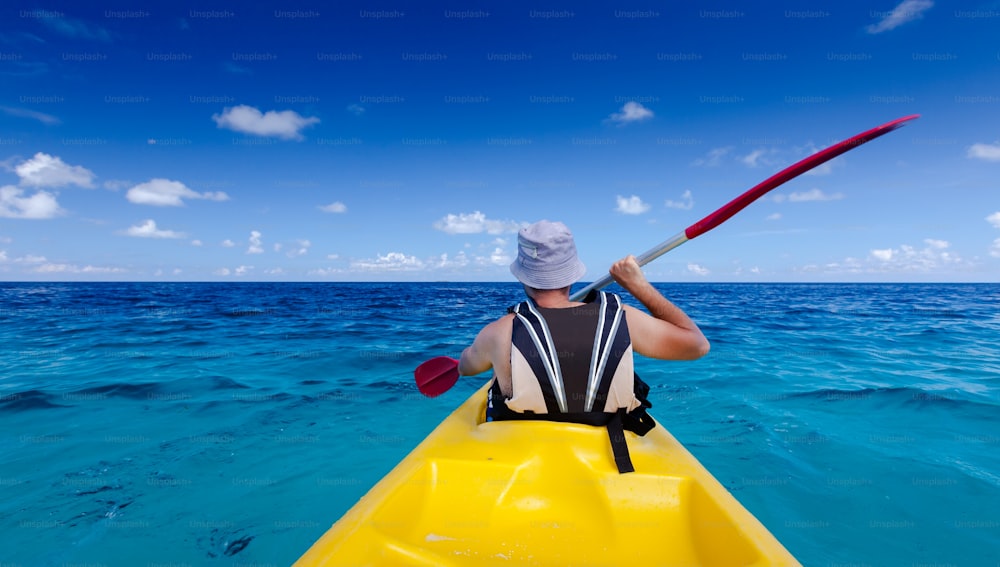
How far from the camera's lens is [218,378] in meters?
8.08

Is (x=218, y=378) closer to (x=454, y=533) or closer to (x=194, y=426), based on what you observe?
(x=194, y=426)

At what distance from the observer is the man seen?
2176 millimetres

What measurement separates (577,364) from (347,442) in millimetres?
4340

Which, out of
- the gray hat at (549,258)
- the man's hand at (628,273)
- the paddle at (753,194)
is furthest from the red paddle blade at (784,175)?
the gray hat at (549,258)

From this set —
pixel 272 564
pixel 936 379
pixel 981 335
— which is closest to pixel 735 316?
pixel 981 335

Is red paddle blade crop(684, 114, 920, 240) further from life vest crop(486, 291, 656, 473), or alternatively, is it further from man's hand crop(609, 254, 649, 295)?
life vest crop(486, 291, 656, 473)

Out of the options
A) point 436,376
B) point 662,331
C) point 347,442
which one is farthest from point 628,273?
point 347,442

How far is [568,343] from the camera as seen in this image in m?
2.16

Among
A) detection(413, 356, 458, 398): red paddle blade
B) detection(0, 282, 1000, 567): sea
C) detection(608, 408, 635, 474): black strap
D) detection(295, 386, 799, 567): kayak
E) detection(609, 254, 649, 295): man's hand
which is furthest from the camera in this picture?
detection(413, 356, 458, 398): red paddle blade

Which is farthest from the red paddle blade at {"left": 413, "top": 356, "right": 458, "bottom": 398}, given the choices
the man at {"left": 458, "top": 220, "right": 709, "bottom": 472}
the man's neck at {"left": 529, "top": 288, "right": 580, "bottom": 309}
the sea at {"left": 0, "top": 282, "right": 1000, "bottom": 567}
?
the man's neck at {"left": 529, "top": 288, "right": 580, "bottom": 309}

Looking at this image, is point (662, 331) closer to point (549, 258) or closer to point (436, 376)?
point (549, 258)

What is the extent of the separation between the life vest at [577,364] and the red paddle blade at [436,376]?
2264 millimetres

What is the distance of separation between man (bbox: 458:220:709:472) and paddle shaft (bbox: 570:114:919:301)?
2.51 ft

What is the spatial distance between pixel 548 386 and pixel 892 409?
6.62m
